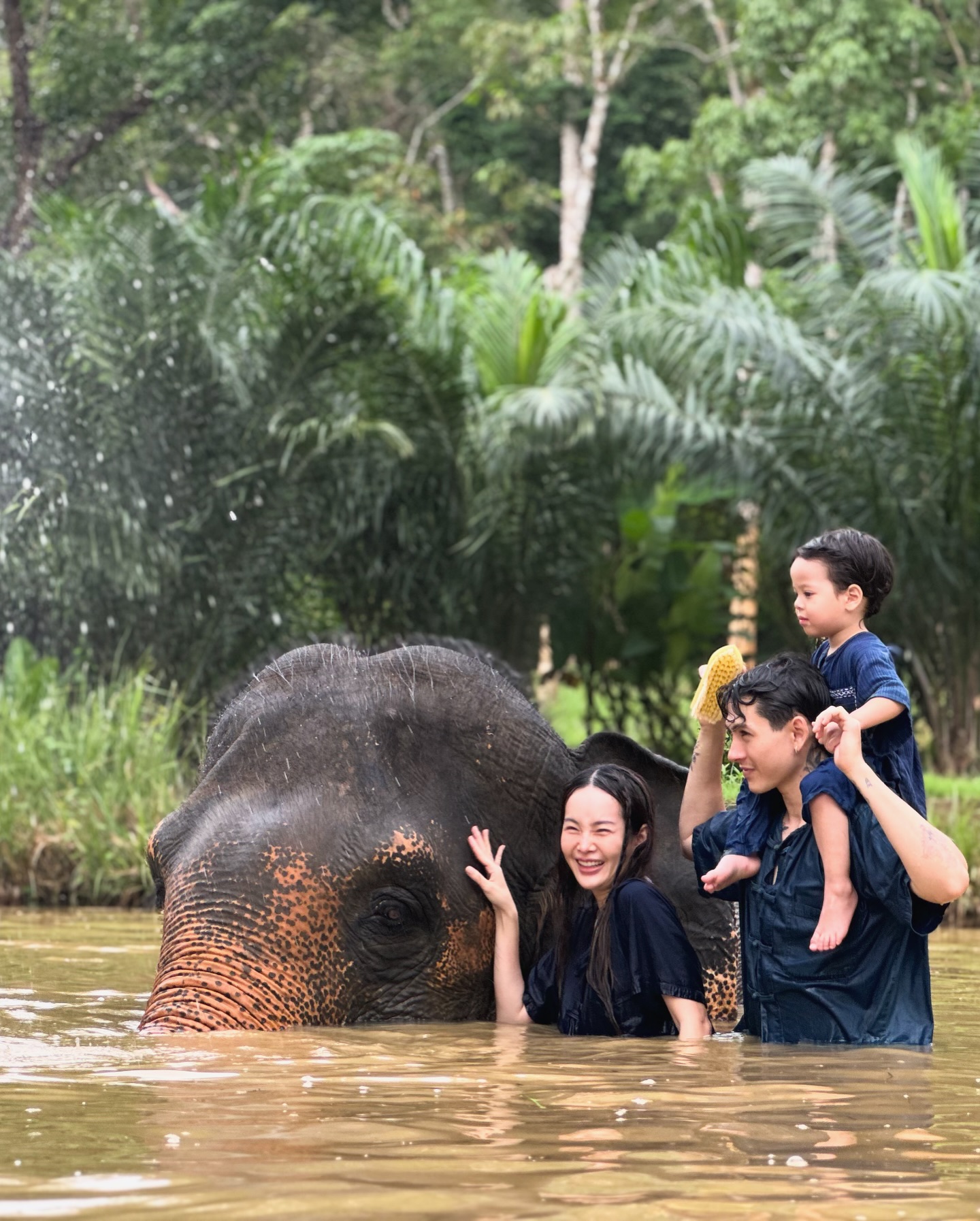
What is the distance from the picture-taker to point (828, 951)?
4.30 metres

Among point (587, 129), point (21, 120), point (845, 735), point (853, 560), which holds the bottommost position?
point (845, 735)

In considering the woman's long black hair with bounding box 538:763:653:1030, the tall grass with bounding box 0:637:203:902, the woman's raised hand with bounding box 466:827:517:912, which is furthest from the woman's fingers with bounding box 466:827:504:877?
the tall grass with bounding box 0:637:203:902

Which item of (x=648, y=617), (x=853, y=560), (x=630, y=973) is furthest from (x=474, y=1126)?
(x=648, y=617)

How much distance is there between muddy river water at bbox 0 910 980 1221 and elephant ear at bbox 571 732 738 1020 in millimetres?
493

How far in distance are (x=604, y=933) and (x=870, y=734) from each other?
741 mm

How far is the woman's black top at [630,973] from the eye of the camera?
176 inches

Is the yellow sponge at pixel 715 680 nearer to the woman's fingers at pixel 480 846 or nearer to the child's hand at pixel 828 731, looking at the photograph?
the child's hand at pixel 828 731

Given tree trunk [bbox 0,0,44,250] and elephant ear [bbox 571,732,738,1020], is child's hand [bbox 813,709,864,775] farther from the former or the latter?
tree trunk [bbox 0,0,44,250]

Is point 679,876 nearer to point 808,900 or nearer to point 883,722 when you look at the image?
point 808,900

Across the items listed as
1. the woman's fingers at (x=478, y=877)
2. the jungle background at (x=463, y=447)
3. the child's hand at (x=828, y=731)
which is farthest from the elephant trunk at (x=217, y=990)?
the jungle background at (x=463, y=447)

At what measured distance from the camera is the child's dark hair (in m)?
4.41

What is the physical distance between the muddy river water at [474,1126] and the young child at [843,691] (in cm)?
37

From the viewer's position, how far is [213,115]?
27.7 m

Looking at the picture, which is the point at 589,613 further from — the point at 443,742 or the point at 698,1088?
the point at 698,1088
